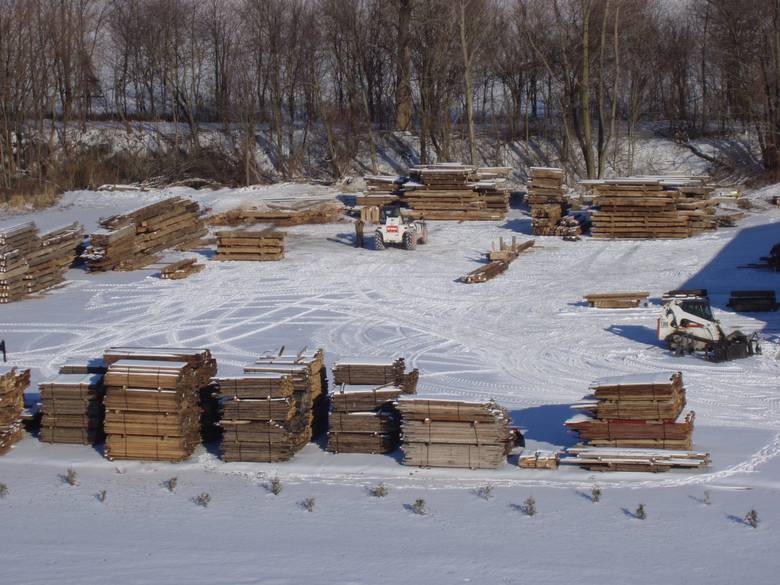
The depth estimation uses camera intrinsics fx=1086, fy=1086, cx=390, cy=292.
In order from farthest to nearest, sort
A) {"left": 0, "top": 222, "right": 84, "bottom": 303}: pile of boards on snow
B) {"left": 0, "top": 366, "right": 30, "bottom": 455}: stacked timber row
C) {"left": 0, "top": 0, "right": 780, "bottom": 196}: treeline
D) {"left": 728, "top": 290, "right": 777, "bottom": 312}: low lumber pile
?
1. {"left": 0, "top": 0, "right": 780, "bottom": 196}: treeline
2. {"left": 0, "top": 222, "right": 84, "bottom": 303}: pile of boards on snow
3. {"left": 728, "top": 290, "right": 777, "bottom": 312}: low lumber pile
4. {"left": 0, "top": 366, "right": 30, "bottom": 455}: stacked timber row

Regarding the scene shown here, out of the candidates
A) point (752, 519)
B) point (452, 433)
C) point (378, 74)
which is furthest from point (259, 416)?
point (378, 74)

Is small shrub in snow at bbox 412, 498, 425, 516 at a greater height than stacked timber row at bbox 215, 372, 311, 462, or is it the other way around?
stacked timber row at bbox 215, 372, 311, 462

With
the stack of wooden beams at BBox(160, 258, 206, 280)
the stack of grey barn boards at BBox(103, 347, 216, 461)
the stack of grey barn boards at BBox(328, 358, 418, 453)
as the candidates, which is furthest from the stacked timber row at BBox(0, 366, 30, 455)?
the stack of wooden beams at BBox(160, 258, 206, 280)

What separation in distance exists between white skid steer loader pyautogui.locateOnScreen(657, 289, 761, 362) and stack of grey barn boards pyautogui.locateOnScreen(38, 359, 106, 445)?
12.2 m

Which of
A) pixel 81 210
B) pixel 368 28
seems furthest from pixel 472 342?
pixel 368 28

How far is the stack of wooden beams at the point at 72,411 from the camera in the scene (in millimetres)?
17500

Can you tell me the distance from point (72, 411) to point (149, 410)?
175 cm

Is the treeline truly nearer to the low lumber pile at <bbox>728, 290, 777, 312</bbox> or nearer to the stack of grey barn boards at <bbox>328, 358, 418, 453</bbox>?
the low lumber pile at <bbox>728, 290, 777, 312</bbox>

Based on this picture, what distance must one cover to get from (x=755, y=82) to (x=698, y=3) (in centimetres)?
1199

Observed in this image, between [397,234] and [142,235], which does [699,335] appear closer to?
[397,234]

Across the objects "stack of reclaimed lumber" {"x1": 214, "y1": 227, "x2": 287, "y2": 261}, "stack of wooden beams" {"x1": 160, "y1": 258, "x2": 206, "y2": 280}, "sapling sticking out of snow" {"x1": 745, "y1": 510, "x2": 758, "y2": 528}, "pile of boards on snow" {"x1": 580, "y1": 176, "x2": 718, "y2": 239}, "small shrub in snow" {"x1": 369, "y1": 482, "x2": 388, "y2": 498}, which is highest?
"pile of boards on snow" {"x1": 580, "y1": 176, "x2": 718, "y2": 239}

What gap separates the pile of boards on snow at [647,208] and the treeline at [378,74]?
368 inches

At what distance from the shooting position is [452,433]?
626 inches

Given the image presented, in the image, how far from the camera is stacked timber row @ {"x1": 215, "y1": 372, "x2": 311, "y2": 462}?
1634 centimetres
